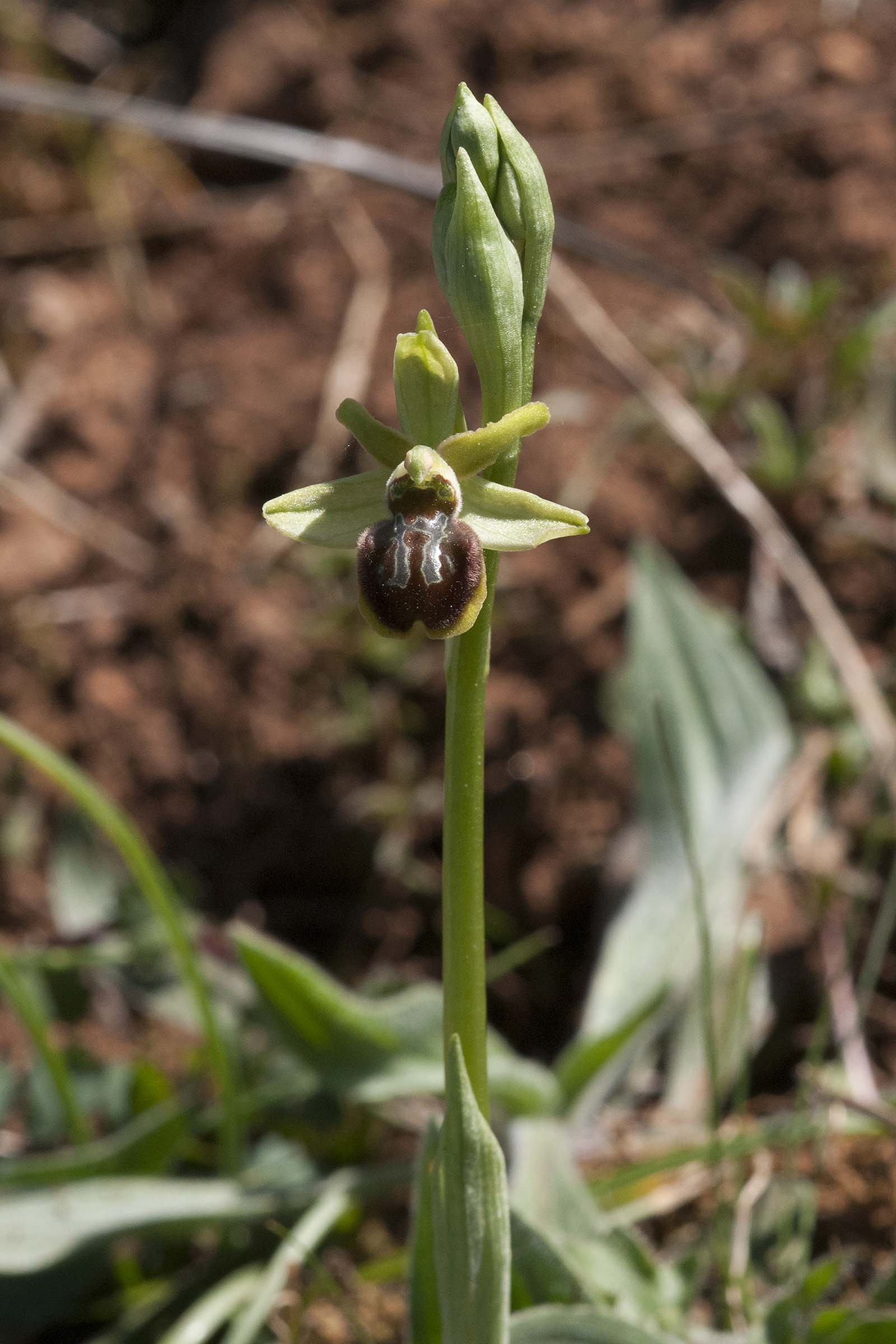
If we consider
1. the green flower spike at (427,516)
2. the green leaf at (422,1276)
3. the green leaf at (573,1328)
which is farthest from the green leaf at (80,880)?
the green flower spike at (427,516)

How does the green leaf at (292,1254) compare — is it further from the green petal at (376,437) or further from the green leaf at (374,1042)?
the green petal at (376,437)

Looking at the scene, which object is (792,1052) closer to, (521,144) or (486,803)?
(486,803)

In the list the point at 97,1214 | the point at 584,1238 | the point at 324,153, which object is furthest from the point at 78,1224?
the point at 324,153

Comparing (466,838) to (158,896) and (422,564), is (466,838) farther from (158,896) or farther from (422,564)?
(158,896)

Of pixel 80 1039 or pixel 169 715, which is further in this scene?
pixel 169 715

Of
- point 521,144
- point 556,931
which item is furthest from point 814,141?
point 521,144

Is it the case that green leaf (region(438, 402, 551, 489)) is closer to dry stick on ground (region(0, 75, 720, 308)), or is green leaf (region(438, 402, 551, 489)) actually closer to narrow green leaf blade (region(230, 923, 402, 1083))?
narrow green leaf blade (region(230, 923, 402, 1083))
